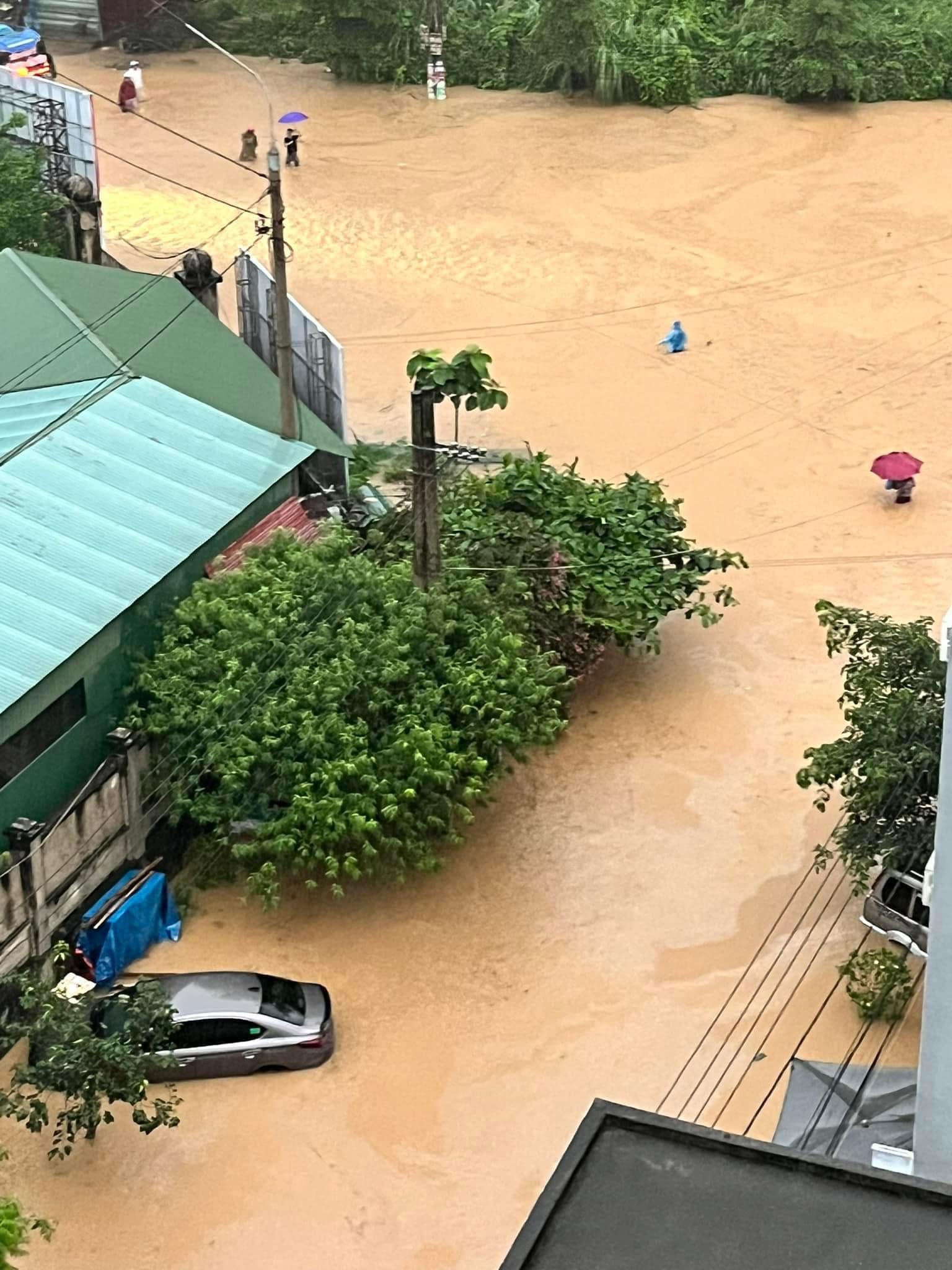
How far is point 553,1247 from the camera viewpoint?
26.5ft

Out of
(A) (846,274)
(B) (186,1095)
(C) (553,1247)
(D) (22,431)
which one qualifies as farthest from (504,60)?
(C) (553,1247)

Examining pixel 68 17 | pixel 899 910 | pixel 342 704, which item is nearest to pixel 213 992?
pixel 342 704

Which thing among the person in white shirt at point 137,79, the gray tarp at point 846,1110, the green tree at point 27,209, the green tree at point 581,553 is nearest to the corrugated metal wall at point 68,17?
the person in white shirt at point 137,79

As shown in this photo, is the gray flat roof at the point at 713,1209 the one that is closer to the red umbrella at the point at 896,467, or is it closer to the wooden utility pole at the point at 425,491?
the wooden utility pole at the point at 425,491

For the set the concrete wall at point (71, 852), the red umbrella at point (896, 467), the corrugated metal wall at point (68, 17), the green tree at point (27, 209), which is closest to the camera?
the concrete wall at point (71, 852)

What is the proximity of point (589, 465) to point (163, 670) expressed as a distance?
10232 millimetres

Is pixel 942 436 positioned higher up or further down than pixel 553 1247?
further down

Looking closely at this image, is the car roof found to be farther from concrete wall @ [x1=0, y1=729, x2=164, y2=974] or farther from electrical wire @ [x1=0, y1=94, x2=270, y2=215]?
electrical wire @ [x1=0, y1=94, x2=270, y2=215]

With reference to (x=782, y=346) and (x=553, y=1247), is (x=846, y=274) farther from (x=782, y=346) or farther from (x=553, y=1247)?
(x=553, y=1247)

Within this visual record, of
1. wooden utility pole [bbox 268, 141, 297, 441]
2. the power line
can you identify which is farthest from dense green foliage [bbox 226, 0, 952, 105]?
wooden utility pole [bbox 268, 141, 297, 441]

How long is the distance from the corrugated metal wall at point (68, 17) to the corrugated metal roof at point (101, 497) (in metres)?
27.7

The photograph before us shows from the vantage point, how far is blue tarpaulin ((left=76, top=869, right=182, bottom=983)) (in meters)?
15.9

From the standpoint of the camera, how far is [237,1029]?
49.5 feet

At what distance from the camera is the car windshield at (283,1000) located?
598 inches
